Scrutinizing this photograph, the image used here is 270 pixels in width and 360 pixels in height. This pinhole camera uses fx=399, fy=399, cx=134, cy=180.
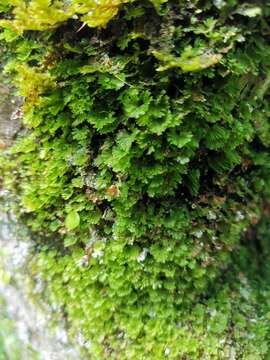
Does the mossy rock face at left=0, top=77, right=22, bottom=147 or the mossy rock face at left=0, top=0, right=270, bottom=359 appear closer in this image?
the mossy rock face at left=0, top=0, right=270, bottom=359

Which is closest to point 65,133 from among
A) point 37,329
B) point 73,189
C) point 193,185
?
point 73,189

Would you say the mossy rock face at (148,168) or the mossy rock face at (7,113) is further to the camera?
the mossy rock face at (7,113)

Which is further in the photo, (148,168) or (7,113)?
(7,113)

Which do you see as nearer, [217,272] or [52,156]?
[52,156]

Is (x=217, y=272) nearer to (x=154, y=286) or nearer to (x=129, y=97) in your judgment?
(x=154, y=286)

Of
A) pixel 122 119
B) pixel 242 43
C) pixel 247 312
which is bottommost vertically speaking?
pixel 247 312

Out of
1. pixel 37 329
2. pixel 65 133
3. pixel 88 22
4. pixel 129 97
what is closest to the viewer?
pixel 88 22

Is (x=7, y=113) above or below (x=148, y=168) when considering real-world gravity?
above

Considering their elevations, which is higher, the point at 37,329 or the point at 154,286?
the point at 154,286
